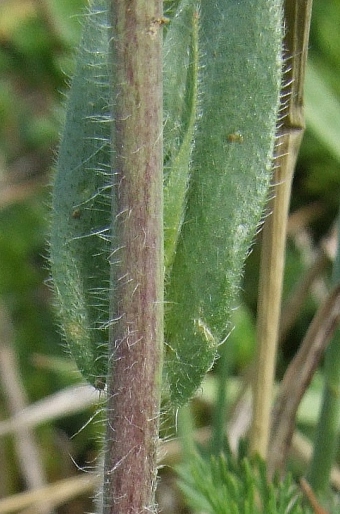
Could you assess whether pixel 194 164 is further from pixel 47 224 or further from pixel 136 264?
pixel 47 224

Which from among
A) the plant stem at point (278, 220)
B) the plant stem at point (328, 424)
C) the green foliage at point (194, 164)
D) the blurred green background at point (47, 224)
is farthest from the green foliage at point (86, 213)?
the blurred green background at point (47, 224)

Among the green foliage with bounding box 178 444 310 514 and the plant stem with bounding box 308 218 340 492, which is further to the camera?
the plant stem with bounding box 308 218 340 492

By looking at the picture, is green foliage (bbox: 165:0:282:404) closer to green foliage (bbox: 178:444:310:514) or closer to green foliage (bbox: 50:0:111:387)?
green foliage (bbox: 50:0:111:387)

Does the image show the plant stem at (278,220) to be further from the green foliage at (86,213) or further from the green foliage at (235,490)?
the green foliage at (86,213)

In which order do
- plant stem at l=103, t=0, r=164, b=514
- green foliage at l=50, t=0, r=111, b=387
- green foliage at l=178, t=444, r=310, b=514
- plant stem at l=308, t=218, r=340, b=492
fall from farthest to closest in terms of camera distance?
plant stem at l=308, t=218, r=340, b=492 → green foliage at l=178, t=444, r=310, b=514 → green foliage at l=50, t=0, r=111, b=387 → plant stem at l=103, t=0, r=164, b=514

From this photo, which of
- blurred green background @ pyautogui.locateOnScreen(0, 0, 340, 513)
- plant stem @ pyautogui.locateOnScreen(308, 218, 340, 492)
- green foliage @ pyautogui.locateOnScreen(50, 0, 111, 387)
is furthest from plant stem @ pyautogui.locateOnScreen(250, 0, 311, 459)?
blurred green background @ pyautogui.locateOnScreen(0, 0, 340, 513)

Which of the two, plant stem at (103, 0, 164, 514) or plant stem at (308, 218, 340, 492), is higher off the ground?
plant stem at (103, 0, 164, 514)

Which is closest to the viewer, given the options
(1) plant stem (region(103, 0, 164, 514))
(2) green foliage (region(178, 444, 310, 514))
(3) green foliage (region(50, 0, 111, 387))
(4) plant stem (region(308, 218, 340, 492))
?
(1) plant stem (region(103, 0, 164, 514))
